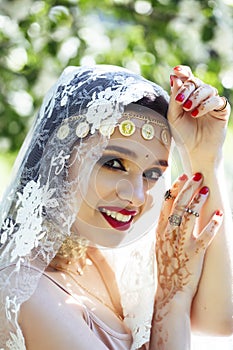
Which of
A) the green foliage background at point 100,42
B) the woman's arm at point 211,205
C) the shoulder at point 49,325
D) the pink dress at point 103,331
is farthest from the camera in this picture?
the green foliage background at point 100,42

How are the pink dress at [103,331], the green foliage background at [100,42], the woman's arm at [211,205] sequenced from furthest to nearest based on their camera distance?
the green foliage background at [100,42] → the woman's arm at [211,205] → the pink dress at [103,331]

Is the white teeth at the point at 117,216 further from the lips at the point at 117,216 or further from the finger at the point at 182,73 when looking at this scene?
the finger at the point at 182,73

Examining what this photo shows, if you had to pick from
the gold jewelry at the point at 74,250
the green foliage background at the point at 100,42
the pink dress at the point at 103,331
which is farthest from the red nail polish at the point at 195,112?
the green foliage background at the point at 100,42

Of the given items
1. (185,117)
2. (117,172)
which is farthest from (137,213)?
(185,117)

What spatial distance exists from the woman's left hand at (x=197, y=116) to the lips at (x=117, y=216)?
291 mm

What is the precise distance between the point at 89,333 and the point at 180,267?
0.41 meters

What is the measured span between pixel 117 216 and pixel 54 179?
21cm

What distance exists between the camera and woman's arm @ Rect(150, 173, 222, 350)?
2791mm

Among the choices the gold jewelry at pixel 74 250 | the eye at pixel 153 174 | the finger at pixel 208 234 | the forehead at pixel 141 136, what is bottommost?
the gold jewelry at pixel 74 250

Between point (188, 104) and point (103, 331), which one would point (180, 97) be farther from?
point (103, 331)

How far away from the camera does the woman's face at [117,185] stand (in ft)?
8.50

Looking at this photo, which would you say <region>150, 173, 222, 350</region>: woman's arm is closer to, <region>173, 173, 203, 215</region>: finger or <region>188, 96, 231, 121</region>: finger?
<region>173, 173, 203, 215</region>: finger

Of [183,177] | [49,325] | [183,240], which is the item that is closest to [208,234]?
[183,240]

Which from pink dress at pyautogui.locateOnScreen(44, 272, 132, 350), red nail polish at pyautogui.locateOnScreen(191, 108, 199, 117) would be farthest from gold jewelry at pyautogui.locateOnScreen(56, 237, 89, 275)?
red nail polish at pyautogui.locateOnScreen(191, 108, 199, 117)
